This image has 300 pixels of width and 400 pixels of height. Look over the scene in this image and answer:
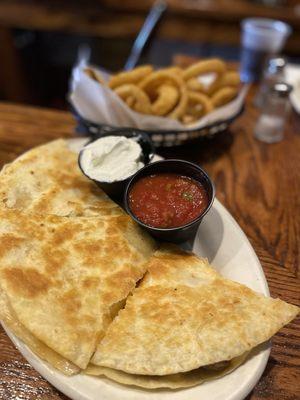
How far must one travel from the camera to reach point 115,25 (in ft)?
20.1

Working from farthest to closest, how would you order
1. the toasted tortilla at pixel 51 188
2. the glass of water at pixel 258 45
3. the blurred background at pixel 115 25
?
1. the blurred background at pixel 115 25
2. the glass of water at pixel 258 45
3. the toasted tortilla at pixel 51 188

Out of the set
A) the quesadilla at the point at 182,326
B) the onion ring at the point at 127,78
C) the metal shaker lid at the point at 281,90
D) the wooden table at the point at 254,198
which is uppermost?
the onion ring at the point at 127,78

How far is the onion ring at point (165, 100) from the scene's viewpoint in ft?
8.60

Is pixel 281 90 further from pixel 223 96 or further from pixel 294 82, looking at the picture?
pixel 294 82

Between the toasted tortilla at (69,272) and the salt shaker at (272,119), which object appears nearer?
the toasted tortilla at (69,272)

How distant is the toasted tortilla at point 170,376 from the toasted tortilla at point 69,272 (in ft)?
0.27

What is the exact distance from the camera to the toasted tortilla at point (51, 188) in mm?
1917

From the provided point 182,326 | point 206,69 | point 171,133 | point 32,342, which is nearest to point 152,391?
point 182,326

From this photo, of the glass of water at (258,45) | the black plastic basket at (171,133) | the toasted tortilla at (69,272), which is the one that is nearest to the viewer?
the toasted tortilla at (69,272)

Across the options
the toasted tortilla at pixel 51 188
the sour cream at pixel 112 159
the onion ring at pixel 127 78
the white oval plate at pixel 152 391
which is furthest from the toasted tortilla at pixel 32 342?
the onion ring at pixel 127 78

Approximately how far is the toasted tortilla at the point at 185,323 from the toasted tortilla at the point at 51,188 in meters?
0.53

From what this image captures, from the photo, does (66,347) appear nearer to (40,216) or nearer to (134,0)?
(40,216)

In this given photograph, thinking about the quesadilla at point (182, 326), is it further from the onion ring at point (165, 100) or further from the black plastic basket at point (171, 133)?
the onion ring at point (165, 100)

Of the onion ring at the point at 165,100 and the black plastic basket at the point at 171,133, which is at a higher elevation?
the onion ring at the point at 165,100
